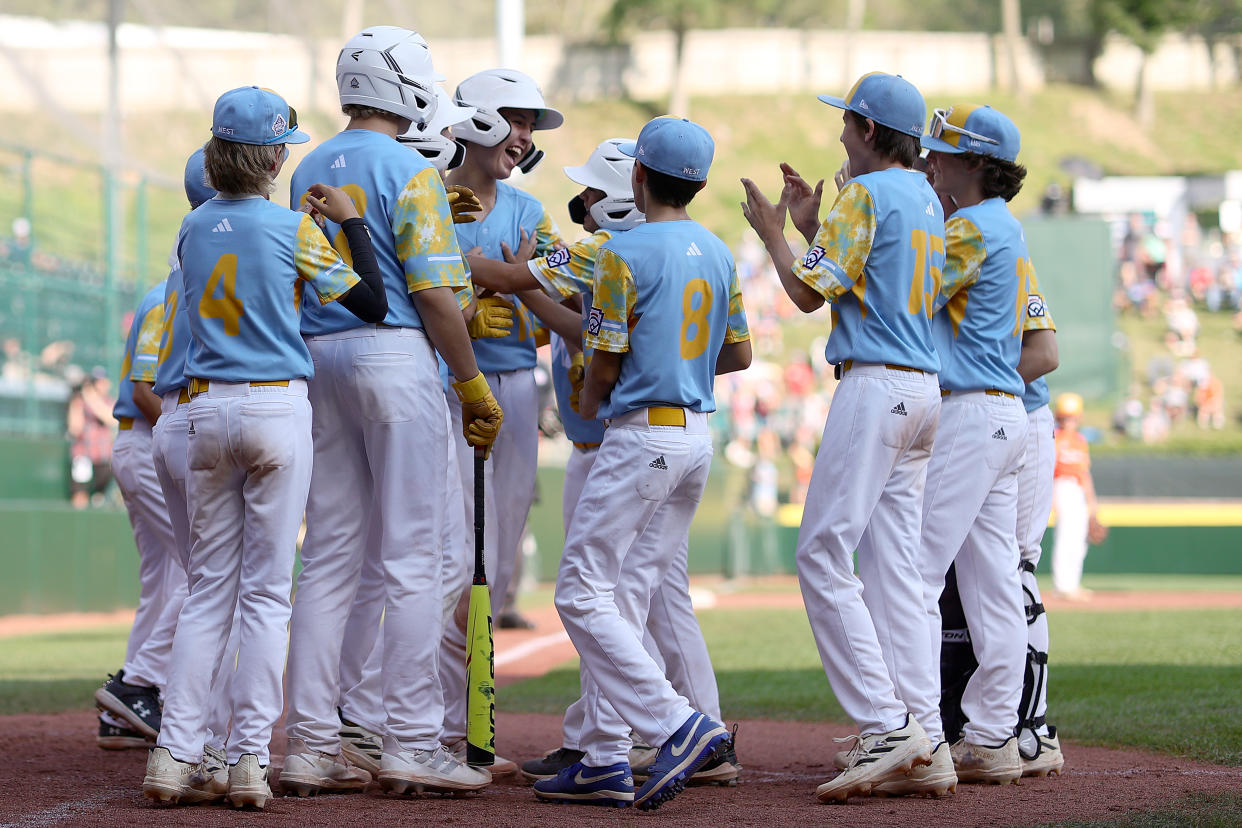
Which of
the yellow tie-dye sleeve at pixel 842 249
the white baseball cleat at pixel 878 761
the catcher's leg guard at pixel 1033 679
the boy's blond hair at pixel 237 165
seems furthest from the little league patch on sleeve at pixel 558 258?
the catcher's leg guard at pixel 1033 679

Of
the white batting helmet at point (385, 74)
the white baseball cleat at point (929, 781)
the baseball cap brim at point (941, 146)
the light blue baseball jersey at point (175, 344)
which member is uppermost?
the white batting helmet at point (385, 74)

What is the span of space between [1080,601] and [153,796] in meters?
14.3

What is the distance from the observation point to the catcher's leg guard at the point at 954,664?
6.13 meters

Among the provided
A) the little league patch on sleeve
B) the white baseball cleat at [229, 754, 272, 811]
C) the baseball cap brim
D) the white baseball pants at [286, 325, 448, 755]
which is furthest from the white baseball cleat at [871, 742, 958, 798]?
the baseball cap brim

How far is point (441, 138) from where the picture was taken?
6023mm

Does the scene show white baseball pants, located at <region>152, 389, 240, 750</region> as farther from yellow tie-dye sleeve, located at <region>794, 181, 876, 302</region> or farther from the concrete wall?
the concrete wall

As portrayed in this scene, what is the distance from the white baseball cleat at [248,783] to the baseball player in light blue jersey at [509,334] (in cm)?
120

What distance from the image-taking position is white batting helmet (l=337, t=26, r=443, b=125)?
5.21 meters

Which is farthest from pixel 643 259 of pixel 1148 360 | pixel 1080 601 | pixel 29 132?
pixel 1148 360

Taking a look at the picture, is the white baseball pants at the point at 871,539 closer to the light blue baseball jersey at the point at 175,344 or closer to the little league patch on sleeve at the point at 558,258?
the little league patch on sleeve at the point at 558,258

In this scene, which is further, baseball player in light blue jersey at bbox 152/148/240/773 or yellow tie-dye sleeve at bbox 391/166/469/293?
Result: baseball player in light blue jersey at bbox 152/148/240/773

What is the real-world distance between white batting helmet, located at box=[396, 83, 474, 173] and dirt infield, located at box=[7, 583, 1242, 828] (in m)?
2.55

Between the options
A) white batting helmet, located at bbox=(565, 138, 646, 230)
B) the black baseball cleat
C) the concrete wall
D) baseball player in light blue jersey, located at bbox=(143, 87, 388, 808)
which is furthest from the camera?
the concrete wall

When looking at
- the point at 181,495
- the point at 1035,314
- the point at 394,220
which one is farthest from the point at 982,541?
the point at 181,495
